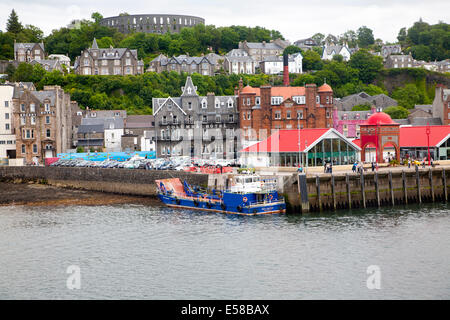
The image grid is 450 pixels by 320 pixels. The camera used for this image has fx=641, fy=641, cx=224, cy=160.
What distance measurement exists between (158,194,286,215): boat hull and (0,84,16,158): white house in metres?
40.9

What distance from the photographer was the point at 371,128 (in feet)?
236

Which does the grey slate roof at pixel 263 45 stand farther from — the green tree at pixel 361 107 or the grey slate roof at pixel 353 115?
the grey slate roof at pixel 353 115

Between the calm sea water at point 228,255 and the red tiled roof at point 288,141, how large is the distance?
1215 cm

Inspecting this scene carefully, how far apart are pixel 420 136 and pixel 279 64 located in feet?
292

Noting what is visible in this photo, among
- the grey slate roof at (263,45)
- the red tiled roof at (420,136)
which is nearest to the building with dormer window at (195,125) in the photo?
the red tiled roof at (420,136)

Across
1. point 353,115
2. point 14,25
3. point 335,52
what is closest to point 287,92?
point 353,115

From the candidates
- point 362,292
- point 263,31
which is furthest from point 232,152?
point 263,31

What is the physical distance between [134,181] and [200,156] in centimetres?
1879

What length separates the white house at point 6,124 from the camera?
9831 centimetres

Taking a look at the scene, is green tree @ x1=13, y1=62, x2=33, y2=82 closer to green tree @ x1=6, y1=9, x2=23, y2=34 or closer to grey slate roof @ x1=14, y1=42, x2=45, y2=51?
grey slate roof @ x1=14, y1=42, x2=45, y2=51

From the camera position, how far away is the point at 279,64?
161m

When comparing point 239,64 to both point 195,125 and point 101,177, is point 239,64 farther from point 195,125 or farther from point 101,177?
point 101,177

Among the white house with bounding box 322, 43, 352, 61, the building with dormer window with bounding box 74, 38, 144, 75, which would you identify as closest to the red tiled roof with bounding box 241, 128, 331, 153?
the building with dormer window with bounding box 74, 38, 144, 75
